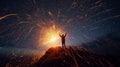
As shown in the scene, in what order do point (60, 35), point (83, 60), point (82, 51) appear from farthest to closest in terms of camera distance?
point (82, 51) → point (83, 60) → point (60, 35)

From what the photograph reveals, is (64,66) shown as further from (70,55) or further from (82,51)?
(82,51)

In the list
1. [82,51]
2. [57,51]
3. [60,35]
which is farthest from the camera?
[82,51]

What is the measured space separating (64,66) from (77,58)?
7094mm

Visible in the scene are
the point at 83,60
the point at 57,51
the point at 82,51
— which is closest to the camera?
the point at 83,60

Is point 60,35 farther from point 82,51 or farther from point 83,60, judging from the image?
point 82,51

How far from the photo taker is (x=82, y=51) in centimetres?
→ 6019

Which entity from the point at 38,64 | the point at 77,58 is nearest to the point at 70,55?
the point at 77,58

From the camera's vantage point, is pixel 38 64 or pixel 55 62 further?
pixel 38 64

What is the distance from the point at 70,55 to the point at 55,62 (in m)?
6.92

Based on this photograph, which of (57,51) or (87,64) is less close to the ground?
(57,51)

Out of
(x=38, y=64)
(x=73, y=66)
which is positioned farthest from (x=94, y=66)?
(x=38, y=64)

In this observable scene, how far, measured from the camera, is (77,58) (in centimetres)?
5228

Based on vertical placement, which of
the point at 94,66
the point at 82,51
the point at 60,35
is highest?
the point at 60,35

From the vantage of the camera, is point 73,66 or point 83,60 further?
point 83,60
